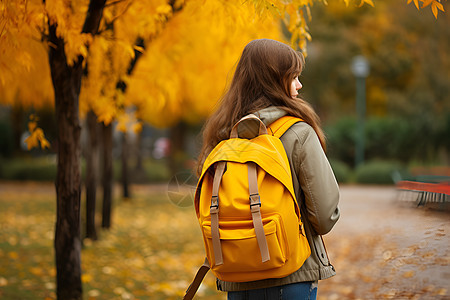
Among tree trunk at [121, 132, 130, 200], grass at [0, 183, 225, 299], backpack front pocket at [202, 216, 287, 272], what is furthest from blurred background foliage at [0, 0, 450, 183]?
backpack front pocket at [202, 216, 287, 272]

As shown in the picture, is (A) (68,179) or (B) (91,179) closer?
(A) (68,179)

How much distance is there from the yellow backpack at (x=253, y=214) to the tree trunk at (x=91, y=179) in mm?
7290

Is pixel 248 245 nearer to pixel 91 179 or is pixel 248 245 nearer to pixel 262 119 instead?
pixel 262 119

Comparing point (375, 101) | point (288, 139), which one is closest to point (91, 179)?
point (288, 139)

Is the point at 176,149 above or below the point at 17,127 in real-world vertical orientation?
below

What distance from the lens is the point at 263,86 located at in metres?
2.42

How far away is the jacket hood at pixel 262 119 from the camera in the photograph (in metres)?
2.30

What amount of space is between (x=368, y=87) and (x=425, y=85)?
618 centimetres

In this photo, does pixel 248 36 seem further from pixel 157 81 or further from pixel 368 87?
pixel 368 87

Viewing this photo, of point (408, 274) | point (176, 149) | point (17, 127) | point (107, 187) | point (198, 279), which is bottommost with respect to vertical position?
point (176, 149)

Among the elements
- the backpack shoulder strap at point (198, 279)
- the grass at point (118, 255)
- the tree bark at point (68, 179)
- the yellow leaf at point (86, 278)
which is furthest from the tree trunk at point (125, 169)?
the backpack shoulder strap at point (198, 279)

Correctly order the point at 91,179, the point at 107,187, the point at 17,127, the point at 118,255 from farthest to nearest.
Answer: the point at 17,127 < the point at 107,187 < the point at 91,179 < the point at 118,255

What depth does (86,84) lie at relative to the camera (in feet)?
21.6

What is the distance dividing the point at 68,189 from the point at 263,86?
3087mm
